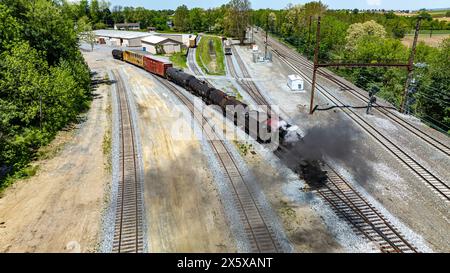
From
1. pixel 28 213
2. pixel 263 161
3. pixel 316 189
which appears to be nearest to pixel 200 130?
pixel 263 161

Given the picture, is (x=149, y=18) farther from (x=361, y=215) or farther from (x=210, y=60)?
(x=361, y=215)

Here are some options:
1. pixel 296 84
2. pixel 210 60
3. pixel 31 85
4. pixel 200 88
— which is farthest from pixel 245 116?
pixel 210 60

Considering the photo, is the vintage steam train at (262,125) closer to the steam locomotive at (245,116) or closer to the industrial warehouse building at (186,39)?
the steam locomotive at (245,116)

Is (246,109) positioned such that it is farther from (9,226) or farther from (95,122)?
(9,226)

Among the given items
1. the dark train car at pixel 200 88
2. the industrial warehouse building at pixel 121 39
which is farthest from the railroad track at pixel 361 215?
the industrial warehouse building at pixel 121 39

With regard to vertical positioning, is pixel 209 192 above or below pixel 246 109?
below

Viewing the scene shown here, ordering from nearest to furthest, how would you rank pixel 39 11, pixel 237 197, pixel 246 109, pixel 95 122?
1. pixel 237 197
2. pixel 246 109
3. pixel 95 122
4. pixel 39 11

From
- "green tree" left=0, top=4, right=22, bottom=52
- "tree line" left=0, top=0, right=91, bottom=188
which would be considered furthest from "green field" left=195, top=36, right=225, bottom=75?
"green tree" left=0, top=4, right=22, bottom=52
